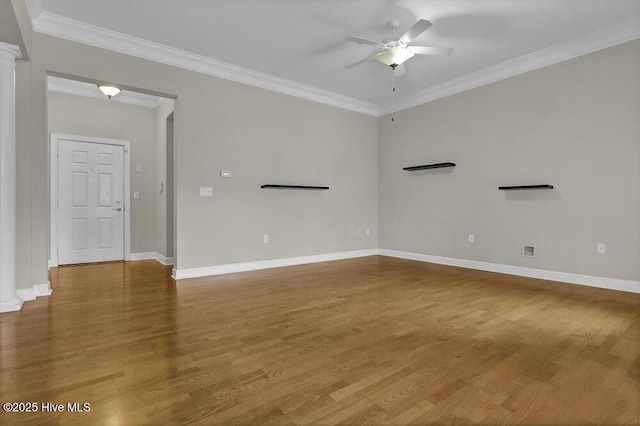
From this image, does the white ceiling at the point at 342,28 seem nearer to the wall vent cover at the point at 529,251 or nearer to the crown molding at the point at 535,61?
the crown molding at the point at 535,61

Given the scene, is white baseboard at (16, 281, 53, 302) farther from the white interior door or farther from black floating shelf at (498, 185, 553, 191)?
black floating shelf at (498, 185, 553, 191)

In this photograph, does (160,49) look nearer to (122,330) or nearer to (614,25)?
(122,330)

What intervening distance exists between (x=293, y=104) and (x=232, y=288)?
10.5ft

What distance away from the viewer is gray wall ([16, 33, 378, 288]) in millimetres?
3377

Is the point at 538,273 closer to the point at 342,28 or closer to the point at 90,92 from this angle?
the point at 342,28

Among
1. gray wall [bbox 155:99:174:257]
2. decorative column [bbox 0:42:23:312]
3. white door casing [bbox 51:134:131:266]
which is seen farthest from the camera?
gray wall [bbox 155:99:174:257]

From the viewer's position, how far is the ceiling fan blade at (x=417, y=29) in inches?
113

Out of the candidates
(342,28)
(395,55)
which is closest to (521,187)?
(395,55)

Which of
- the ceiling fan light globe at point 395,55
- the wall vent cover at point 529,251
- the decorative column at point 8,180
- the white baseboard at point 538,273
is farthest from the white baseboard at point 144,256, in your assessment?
the wall vent cover at point 529,251

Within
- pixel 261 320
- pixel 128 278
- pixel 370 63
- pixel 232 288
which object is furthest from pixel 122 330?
pixel 370 63

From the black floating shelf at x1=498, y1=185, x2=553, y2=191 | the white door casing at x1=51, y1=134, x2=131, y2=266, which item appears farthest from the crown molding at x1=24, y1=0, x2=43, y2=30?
the black floating shelf at x1=498, y1=185, x2=553, y2=191

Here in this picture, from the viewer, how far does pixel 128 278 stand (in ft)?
14.2

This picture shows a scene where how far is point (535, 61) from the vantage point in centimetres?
425

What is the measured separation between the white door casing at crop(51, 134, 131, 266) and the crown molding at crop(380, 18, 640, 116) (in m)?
5.43
